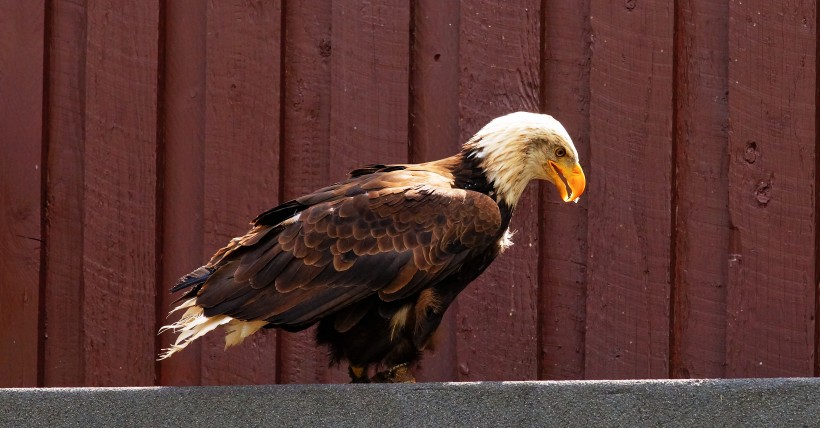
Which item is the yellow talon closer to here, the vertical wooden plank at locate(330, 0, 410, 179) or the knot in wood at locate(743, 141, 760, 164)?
the vertical wooden plank at locate(330, 0, 410, 179)

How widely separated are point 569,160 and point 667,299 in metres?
0.78

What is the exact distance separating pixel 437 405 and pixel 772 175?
214cm

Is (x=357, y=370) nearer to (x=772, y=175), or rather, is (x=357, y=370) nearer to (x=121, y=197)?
(x=121, y=197)

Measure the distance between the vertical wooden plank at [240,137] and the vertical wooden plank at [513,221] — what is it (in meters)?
0.77

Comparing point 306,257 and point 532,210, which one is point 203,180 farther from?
point 532,210

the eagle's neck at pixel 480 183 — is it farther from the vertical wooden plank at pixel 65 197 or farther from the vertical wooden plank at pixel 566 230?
the vertical wooden plank at pixel 65 197

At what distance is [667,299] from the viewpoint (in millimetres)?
5348

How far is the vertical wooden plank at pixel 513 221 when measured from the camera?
5.39m

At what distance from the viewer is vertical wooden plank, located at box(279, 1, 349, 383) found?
5488mm

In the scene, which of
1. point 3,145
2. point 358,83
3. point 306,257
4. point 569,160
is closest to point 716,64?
point 569,160

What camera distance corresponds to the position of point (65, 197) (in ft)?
18.1

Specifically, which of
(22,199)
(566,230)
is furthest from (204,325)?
(566,230)

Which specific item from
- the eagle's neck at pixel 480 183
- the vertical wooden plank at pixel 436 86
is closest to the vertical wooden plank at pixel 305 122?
the vertical wooden plank at pixel 436 86

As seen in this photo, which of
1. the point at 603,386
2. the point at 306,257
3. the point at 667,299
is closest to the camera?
the point at 603,386
